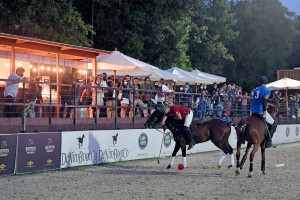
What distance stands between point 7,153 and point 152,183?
407cm

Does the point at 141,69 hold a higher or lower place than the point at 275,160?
higher

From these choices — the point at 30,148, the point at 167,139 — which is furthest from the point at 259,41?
the point at 30,148

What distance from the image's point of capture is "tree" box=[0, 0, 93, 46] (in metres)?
29.0

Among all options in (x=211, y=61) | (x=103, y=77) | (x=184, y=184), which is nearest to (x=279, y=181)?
(x=184, y=184)

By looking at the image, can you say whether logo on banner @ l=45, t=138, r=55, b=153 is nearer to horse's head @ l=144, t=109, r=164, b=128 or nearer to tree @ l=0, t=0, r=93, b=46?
horse's head @ l=144, t=109, r=164, b=128

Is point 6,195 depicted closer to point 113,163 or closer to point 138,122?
point 113,163

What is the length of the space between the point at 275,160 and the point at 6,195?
39.5ft

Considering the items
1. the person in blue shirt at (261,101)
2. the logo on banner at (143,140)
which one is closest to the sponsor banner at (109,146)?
the logo on banner at (143,140)

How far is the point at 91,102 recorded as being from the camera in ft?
61.5

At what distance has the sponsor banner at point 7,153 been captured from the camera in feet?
46.4

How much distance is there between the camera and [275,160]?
20.4 m

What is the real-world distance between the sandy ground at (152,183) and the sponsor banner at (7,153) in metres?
0.31

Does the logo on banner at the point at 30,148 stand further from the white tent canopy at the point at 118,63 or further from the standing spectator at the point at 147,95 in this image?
the white tent canopy at the point at 118,63

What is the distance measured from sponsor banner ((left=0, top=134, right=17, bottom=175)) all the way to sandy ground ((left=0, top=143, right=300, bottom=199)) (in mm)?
309
